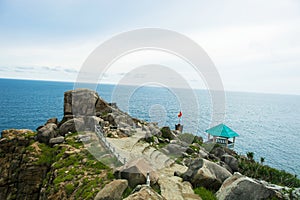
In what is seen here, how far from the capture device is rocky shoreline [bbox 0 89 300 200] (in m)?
11.3

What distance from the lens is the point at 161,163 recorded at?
17.2 m

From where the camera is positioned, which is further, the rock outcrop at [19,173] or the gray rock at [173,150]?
the gray rock at [173,150]

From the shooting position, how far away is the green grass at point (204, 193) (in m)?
11.1

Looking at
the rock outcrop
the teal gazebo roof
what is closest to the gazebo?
the teal gazebo roof

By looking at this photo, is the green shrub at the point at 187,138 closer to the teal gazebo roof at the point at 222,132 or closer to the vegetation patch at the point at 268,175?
the vegetation patch at the point at 268,175

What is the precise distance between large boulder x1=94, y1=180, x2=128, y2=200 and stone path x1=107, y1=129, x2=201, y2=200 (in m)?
2.32

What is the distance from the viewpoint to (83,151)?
61.7ft

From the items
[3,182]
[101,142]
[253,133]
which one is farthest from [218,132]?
[253,133]

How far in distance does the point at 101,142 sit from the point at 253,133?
6530 centimetres

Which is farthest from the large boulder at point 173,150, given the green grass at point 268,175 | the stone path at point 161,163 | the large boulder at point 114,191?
the large boulder at point 114,191

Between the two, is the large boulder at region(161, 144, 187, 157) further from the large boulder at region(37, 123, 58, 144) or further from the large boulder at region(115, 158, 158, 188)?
the large boulder at region(37, 123, 58, 144)

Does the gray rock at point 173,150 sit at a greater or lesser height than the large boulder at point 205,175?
lesser

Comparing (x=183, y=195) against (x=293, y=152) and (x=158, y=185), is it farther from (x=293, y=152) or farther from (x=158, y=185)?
(x=293, y=152)

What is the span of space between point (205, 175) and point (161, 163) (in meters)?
5.32
